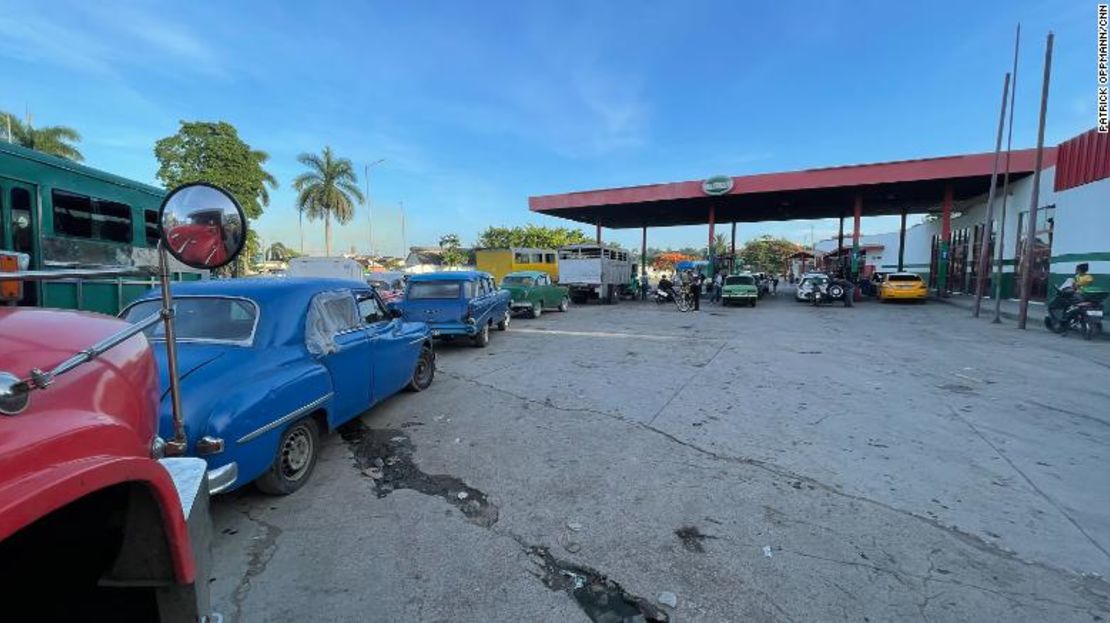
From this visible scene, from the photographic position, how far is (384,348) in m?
5.52

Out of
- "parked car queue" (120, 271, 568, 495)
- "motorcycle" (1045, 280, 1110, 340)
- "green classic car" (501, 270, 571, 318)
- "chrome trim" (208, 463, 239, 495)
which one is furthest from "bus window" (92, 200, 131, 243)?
"motorcycle" (1045, 280, 1110, 340)

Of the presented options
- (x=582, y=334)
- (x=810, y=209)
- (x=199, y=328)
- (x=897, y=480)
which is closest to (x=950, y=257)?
(x=810, y=209)

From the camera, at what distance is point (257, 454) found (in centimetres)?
350

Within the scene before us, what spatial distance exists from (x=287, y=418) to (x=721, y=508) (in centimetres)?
307

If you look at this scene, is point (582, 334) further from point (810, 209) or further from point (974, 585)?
point (810, 209)

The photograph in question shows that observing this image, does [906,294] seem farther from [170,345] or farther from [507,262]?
[170,345]

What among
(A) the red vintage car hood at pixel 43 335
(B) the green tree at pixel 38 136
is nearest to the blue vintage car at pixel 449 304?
(A) the red vintage car hood at pixel 43 335

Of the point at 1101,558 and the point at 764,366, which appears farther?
the point at 764,366

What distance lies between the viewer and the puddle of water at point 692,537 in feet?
10.6

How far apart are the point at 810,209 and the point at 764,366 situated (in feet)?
95.4

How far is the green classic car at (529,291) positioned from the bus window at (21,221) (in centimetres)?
1161

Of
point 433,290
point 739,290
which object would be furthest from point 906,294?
point 433,290

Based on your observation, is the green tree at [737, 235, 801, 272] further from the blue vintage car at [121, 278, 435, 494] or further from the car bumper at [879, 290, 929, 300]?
the blue vintage car at [121, 278, 435, 494]

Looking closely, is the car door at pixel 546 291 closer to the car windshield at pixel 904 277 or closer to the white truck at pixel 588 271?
the white truck at pixel 588 271
